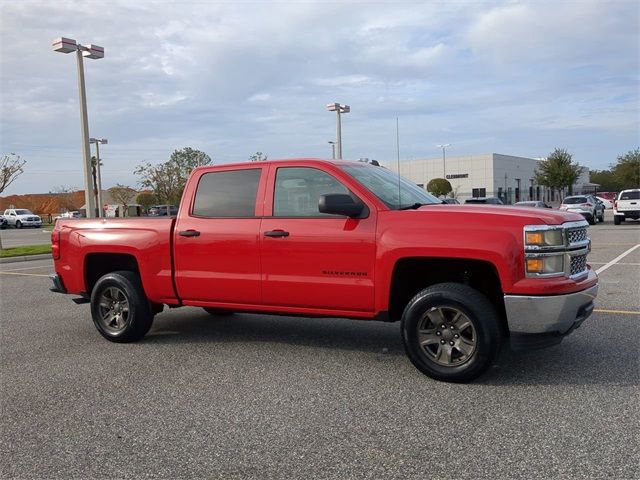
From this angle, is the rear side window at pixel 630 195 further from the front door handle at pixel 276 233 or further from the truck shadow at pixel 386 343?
the front door handle at pixel 276 233

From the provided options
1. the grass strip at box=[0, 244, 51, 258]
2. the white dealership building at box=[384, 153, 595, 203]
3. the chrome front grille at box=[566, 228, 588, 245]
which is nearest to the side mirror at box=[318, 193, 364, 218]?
the chrome front grille at box=[566, 228, 588, 245]

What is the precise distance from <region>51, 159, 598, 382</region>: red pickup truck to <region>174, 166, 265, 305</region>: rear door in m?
0.01

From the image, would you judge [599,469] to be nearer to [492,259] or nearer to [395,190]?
[492,259]

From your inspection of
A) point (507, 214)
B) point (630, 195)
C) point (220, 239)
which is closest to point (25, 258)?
point (220, 239)

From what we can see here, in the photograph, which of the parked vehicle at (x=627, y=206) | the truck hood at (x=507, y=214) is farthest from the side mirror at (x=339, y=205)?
the parked vehicle at (x=627, y=206)

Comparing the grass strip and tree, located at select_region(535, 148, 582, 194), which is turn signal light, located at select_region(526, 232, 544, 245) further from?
tree, located at select_region(535, 148, 582, 194)

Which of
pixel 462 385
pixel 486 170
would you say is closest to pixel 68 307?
pixel 462 385

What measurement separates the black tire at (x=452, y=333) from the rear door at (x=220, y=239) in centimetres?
159

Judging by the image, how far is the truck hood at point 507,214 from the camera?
459cm

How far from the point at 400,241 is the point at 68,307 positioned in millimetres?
6094

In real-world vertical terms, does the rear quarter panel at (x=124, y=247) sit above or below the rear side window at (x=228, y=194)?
below

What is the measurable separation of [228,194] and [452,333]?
261 cm

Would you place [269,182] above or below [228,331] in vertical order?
above

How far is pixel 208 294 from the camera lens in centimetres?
593
